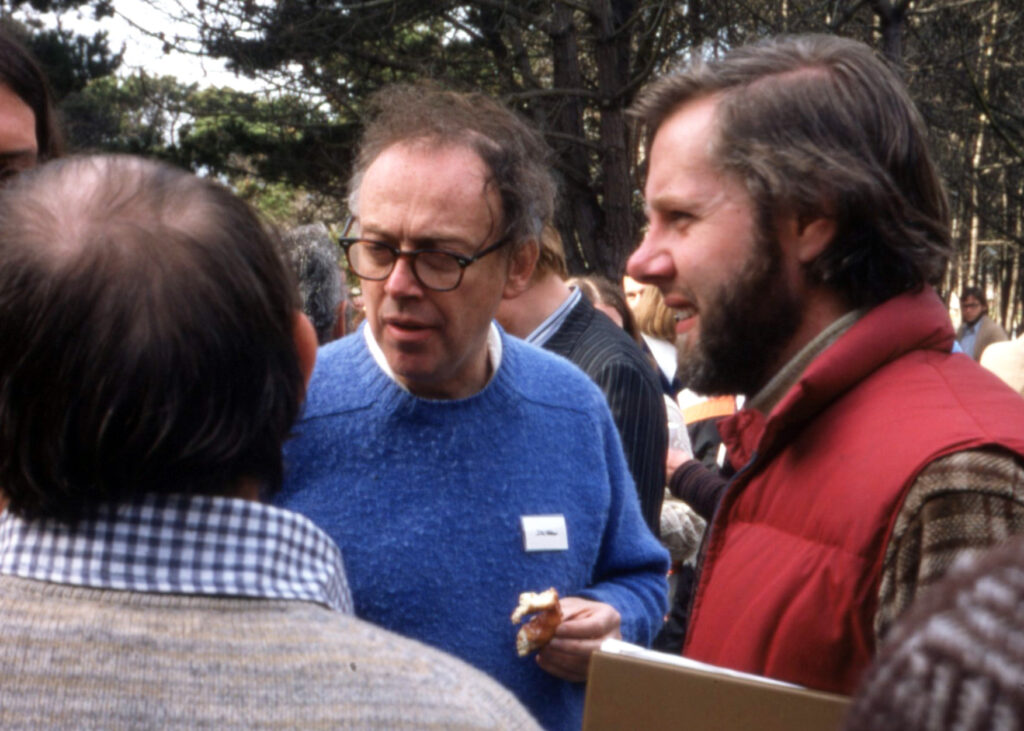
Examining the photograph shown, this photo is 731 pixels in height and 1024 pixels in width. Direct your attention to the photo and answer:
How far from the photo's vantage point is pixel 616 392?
3.29 metres

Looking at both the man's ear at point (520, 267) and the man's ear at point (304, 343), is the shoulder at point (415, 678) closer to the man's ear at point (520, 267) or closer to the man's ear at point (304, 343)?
the man's ear at point (304, 343)

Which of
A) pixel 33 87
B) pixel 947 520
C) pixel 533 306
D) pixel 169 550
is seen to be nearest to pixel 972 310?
pixel 533 306

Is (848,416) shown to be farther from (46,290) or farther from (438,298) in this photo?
(46,290)

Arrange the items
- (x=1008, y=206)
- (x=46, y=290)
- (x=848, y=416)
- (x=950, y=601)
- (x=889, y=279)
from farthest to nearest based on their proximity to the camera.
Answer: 1. (x=1008, y=206)
2. (x=889, y=279)
3. (x=848, y=416)
4. (x=46, y=290)
5. (x=950, y=601)

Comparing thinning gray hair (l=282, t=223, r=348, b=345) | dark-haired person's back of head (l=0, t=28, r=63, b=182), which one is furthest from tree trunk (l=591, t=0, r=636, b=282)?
dark-haired person's back of head (l=0, t=28, r=63, b=182)

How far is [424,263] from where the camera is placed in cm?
226

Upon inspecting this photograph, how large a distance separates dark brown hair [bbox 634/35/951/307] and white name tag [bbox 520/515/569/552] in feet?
2.11

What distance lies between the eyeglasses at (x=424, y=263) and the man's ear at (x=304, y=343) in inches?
34.3

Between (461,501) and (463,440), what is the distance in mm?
118

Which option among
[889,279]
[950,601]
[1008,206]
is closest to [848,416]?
[889,279]

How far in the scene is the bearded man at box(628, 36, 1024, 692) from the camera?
1.51 meters

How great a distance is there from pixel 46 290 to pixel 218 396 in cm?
19

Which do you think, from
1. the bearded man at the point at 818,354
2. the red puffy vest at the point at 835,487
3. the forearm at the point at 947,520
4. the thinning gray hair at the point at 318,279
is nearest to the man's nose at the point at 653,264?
the bearded man at the point at 818,354

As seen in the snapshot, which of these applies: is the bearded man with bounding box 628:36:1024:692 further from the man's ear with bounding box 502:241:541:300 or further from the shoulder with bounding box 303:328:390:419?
the shoulder with bounding box 303:328:390:419
